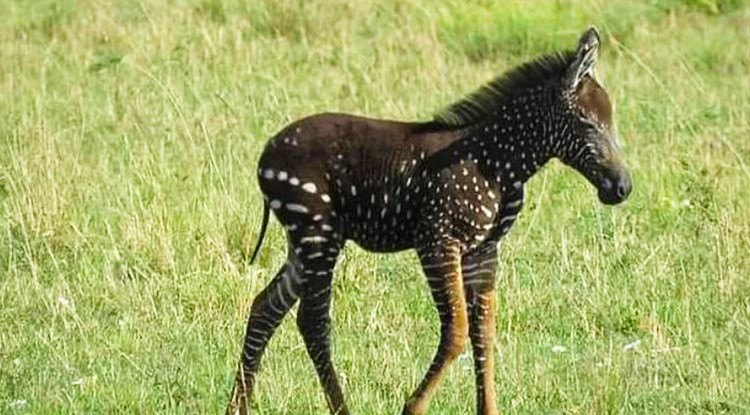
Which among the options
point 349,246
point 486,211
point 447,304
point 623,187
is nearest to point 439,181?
point 486,211

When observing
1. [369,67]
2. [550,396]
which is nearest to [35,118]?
[369,67]

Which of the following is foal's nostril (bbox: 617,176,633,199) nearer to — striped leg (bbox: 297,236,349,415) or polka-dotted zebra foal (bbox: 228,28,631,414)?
polka-dotted zebra foal (bbox: 228,28,631,414)

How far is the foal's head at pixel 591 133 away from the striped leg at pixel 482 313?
500 mm

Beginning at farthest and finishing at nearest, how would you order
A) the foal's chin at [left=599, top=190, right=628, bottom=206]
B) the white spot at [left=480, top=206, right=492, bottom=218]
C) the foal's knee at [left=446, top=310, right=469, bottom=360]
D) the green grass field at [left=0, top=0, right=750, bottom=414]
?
the green grass field at [left=0, top=0, right=750, bottom=414], the foal's chin at [left=599, top=190, right=628, bottom=206], the white spot at [left=480, top=206, right=492, bottom=218], the foal's knee at [left=446, top=310, right=469, bottom=360]

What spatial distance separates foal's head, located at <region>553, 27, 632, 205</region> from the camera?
7.20m

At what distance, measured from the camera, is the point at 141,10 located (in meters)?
15.8

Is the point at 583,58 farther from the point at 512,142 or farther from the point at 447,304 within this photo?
the point at 447,304

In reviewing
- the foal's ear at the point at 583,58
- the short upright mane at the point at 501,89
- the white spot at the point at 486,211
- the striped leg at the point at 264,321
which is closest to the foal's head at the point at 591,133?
the foal's ear at the point at 583,58

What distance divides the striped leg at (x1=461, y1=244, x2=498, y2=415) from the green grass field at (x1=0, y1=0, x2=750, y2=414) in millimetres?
427

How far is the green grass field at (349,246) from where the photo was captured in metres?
7.97

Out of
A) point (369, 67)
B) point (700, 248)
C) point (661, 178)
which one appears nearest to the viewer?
point (700, 248)

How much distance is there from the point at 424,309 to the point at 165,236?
1483 mm

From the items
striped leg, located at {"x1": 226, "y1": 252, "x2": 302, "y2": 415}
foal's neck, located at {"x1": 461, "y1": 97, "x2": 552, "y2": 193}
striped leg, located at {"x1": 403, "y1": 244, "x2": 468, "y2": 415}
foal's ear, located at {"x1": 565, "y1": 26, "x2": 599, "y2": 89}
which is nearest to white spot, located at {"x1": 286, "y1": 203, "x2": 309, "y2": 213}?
striped leg, located at {"x1": 226, "y1": 252, "x2": 302, "y2": 415}

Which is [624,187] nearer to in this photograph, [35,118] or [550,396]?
[550,396]
